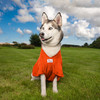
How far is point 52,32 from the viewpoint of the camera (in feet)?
9.73

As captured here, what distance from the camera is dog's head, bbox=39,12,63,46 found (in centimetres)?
292

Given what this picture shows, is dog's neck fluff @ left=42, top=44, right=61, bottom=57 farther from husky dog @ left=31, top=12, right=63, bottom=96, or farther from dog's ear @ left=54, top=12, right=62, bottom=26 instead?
dog's ear @ left=54, top=12, right=62, bottom=26

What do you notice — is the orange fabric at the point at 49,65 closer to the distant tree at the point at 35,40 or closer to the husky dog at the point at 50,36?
the husky dog at the point at 50,36

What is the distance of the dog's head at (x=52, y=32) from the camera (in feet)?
9.60

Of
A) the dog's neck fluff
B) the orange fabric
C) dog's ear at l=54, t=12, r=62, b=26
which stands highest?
dog's ear at l=54, t=12, r=62, b=26

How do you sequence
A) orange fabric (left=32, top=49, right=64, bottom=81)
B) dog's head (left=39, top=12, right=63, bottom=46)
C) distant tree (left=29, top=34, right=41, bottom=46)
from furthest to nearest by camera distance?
distant tree (left=29, top=34, right=41, bottom=46), orange fabric (left=32, top=49, right=64, bottom=81), dog's head (left=39, top=12, right=63, bottom=46)

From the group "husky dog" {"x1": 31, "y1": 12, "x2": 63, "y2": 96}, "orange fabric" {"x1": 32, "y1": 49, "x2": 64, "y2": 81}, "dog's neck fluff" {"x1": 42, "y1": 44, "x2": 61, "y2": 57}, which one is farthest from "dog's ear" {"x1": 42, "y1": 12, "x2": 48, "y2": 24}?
"orange fabric" {"x1": 32, "y1": 49, "x2": 64, "y2": 81}

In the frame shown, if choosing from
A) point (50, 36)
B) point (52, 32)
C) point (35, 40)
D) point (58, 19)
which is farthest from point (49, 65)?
point (35, 40)

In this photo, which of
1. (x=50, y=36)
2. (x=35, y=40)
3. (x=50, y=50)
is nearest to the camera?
(x=50, y=36)

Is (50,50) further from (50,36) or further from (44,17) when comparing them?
(44,17)

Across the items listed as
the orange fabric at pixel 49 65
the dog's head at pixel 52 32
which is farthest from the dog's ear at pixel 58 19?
the orange fabric at pixel 49 65

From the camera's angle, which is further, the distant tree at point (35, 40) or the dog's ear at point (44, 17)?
the distant tree at point (35, 40)

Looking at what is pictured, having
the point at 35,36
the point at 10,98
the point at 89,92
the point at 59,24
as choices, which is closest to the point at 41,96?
the point at 10,98

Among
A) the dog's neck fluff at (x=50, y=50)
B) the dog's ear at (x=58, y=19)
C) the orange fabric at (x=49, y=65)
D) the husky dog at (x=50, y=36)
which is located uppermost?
the dog's ear at (x=58, y=19)
